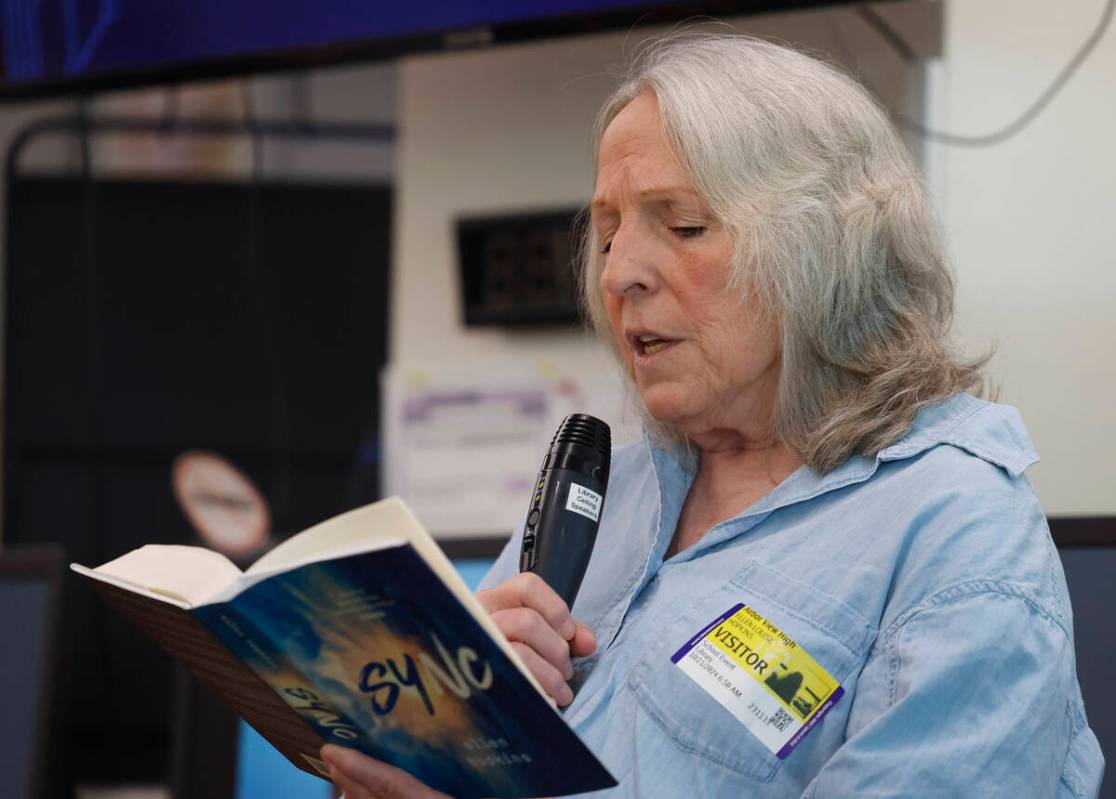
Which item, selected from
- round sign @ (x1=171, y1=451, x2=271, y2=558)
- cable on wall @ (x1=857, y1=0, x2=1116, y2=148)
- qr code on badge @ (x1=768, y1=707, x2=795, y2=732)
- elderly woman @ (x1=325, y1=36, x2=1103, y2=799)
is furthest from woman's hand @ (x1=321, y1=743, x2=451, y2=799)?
round sign @ (x1=171, y1=451, x2=271, y2=558)

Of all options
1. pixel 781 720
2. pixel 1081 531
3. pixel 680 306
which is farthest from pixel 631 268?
pixel 1081 531

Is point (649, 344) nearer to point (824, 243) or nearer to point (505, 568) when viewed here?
point (824, 243)

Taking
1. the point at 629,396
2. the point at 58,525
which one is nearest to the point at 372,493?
the point at 58,525

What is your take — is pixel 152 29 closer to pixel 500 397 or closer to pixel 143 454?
pixel 500 397

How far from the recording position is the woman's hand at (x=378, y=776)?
3.25ft

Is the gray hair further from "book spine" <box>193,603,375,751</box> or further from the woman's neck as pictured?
"book spine" <box>193,603,375,751</box>

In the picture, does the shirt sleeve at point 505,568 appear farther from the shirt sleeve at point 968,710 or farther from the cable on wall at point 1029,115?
the cable on wall at point 1029,115

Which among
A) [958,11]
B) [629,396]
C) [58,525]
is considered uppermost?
[958,11]

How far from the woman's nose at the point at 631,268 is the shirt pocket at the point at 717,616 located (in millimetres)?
254

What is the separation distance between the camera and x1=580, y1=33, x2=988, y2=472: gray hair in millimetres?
1149

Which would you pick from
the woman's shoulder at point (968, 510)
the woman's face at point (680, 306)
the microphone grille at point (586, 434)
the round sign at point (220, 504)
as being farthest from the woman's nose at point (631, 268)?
the round sign at point (220, 504)

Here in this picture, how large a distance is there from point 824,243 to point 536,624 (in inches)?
15.9

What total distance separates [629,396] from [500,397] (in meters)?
0.79

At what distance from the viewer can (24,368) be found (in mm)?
3445
